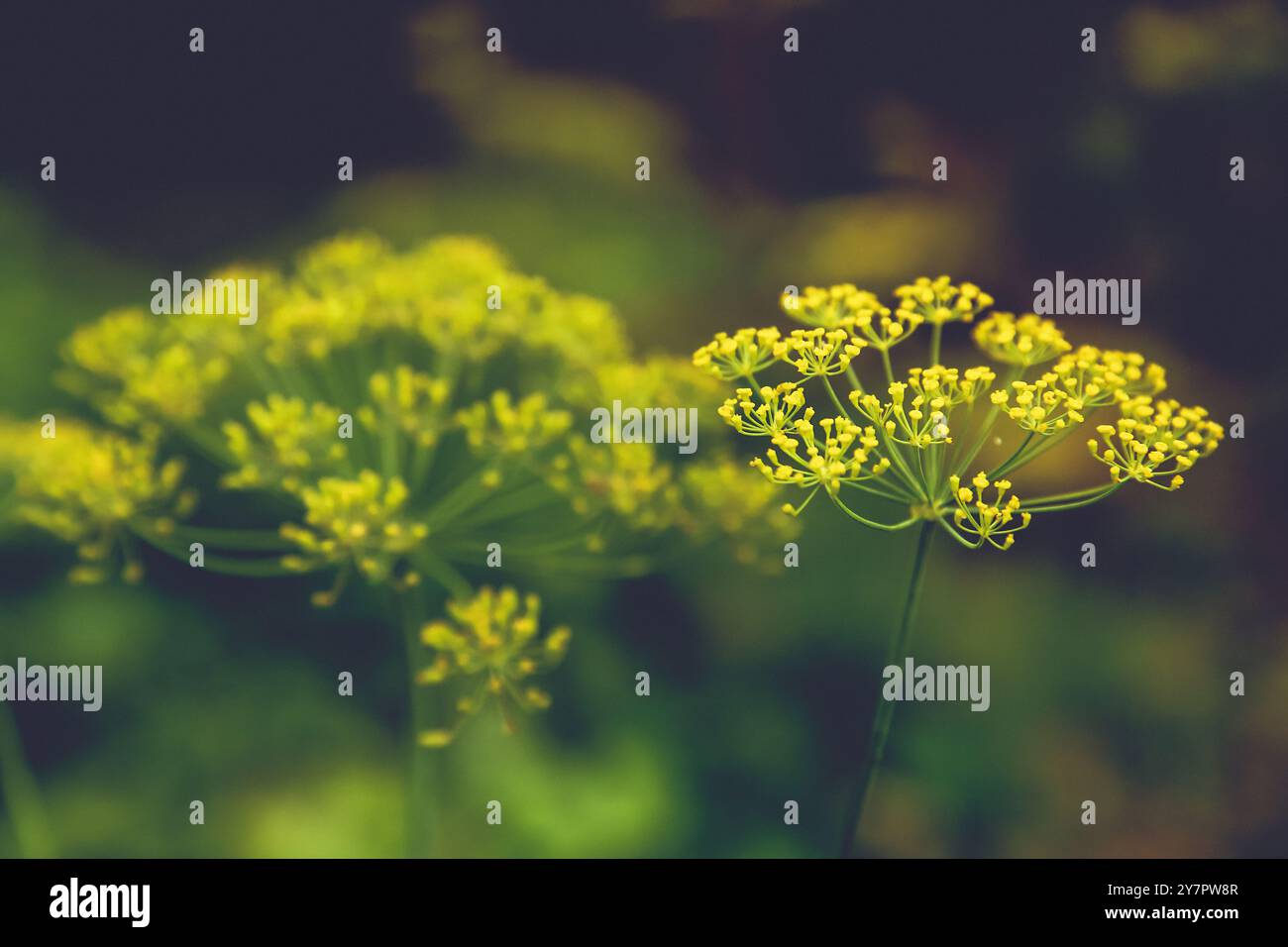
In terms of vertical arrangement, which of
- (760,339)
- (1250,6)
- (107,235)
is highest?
(1250,6)

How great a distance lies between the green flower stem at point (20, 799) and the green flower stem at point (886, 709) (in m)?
2.17

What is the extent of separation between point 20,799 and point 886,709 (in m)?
2.49

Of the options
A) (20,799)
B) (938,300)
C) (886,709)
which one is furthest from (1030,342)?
(20,799)

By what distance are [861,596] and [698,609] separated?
613mm

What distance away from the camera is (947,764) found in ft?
12.1

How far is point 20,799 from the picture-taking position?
2.91m

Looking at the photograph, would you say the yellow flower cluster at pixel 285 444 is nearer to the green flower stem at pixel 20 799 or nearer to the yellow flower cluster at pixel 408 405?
the yellow flower cluster at pixel 408 405

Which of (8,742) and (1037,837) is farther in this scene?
(1037,837)

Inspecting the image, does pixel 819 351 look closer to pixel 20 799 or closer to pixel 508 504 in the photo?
pixel 508 504

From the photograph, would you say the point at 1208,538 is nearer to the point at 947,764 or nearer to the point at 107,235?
the point at 947,764

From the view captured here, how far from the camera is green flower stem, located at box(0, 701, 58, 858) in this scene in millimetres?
2807

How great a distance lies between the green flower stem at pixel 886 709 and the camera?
1829mm
